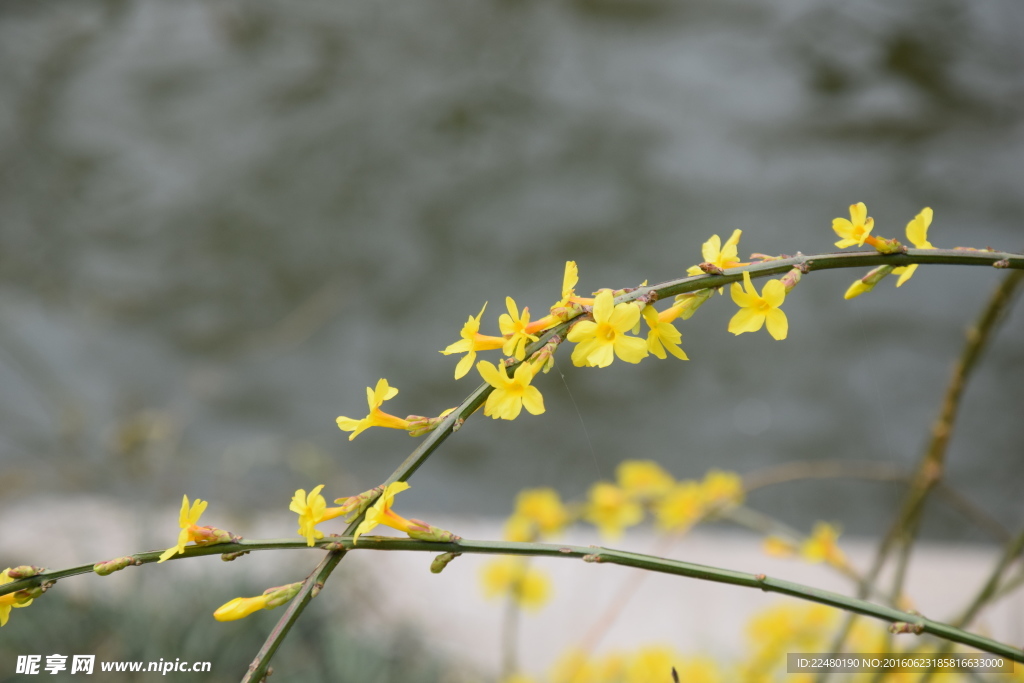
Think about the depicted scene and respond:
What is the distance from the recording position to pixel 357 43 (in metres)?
2.20

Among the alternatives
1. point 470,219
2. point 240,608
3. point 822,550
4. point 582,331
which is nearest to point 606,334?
point 582,331

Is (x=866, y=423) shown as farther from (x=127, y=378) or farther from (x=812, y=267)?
(x=127, y=378)

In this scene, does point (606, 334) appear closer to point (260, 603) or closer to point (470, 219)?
point (260, 603)

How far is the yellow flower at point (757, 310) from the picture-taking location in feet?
1.09

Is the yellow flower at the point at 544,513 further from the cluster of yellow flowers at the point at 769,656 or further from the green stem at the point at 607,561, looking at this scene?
the green stem at the point at 607,561

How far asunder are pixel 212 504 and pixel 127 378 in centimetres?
64

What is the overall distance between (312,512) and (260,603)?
0.07 meters

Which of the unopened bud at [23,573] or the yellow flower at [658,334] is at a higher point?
the yellow flower at [658,334]

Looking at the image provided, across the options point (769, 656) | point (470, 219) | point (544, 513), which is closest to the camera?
point (544, 513)

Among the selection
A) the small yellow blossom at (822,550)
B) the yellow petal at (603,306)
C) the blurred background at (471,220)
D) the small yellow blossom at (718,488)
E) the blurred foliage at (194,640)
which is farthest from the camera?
the blurred background at (471,220)

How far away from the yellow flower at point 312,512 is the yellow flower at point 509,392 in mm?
80

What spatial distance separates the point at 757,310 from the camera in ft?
1.14

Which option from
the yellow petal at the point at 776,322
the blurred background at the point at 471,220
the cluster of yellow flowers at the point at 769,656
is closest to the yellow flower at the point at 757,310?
the yellow petal at the point at 776,322

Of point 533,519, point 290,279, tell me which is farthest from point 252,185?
point 533,519
